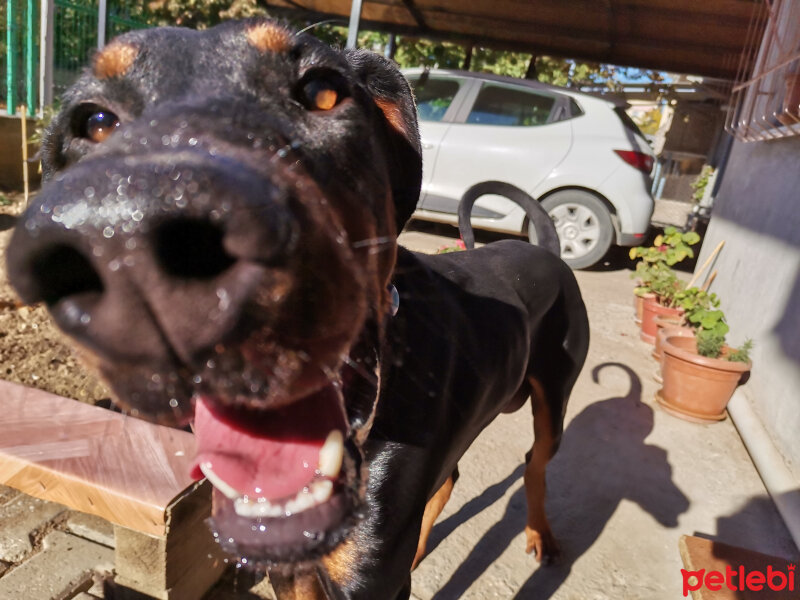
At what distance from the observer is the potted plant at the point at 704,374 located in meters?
4.09

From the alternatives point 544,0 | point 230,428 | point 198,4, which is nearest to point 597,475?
point 230,428

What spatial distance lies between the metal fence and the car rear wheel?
20.5 feet

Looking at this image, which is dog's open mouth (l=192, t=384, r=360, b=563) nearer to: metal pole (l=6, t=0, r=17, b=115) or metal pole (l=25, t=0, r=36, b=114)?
metal pole (l=6, t=0, r=17, b=115)

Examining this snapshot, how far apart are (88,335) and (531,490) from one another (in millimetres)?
2558

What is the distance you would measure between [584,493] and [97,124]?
3.11 metres

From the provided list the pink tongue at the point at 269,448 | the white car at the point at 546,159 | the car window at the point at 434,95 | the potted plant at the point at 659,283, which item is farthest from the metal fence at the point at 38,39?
the pink tongue at the point at 269,448

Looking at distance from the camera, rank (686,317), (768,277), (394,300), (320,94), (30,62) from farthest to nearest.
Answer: (30,62)
(686,317)
(768,277)
(394,300)
(320,94)

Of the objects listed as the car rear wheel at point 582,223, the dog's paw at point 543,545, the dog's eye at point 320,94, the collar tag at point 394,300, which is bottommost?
the dog's paw at point 543,545

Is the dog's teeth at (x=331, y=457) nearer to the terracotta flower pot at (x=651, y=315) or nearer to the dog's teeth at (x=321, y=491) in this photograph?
the dog's teeth at (x=321, y=491)

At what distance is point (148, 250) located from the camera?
66cm

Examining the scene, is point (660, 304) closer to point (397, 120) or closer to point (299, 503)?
point (397, 120)

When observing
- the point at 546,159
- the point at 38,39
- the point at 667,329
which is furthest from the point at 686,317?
the point at 38,39

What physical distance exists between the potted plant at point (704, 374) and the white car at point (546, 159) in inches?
144

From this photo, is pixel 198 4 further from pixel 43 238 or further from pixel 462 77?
pixel 43 238
